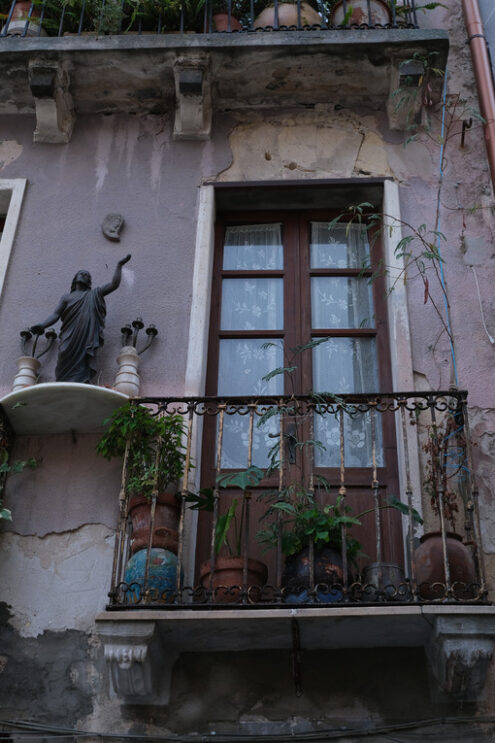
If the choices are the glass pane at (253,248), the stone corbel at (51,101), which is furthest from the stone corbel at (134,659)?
the stone corbel at (51,101)

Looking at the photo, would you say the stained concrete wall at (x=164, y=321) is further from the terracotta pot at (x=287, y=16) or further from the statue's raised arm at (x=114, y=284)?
the terracotta pot at (x=287, y=16)

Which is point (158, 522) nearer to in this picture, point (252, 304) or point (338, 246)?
point (252, 304)

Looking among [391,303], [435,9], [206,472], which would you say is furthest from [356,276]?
[435,9]

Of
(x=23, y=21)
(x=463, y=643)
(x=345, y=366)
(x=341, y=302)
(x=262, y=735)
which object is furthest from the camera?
(x=23, y=21)

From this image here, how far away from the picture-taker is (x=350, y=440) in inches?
246

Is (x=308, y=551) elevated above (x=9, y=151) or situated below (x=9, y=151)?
below

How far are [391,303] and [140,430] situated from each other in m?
1.93

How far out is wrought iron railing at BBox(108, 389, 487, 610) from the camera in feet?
16.8

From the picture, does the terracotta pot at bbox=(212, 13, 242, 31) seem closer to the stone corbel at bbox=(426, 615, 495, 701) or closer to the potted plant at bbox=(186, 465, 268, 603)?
the potted plant at bbox=(186, 465, 268, 603)

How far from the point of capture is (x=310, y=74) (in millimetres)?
7352

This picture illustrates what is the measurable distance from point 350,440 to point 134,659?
206cm

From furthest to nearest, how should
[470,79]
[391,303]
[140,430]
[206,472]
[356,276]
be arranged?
[470,79] → [356,276] → [391,303] → [206,472] → [140,430]

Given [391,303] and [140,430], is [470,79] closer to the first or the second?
[391,303]

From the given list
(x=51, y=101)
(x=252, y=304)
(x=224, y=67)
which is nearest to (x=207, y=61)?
(x=224, y=67)
